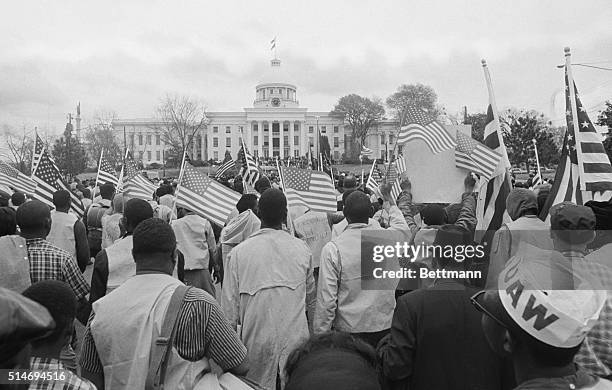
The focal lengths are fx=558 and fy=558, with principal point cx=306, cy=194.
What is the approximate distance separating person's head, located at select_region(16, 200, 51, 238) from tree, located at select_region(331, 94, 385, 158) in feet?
311

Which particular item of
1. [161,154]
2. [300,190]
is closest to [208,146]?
[161,154]

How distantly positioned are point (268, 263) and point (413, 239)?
5.52 feet

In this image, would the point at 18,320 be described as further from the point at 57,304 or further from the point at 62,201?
the point at 62,201

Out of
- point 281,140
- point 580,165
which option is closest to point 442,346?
point 580,165

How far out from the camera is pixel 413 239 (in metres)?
5.17

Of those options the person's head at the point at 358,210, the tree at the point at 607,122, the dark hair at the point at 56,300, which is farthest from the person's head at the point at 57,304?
the tree at the point at 607,122

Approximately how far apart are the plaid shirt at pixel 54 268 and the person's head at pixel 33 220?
20 centimetres

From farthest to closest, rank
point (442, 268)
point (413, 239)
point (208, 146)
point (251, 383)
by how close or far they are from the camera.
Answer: point (208, 146) < point (413, 239) < point (442, 268) < point (251, 383)

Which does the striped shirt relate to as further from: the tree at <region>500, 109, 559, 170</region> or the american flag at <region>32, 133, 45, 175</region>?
the tree at <region>500, 109, 559, 170</region>

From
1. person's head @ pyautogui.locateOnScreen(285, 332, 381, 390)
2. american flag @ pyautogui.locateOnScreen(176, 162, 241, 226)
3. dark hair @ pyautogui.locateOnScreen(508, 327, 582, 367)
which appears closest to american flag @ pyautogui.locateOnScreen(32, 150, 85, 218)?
american flag @ pyautogui.locateOnScreen(176, 162, 241, 226)

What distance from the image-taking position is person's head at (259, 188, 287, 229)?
432 cm

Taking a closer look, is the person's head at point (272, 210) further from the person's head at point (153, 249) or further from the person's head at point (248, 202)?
the person's head at point (248, 202)

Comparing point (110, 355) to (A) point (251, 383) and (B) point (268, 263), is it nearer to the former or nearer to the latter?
(A) point (251, 383)

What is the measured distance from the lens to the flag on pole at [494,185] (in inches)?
256
